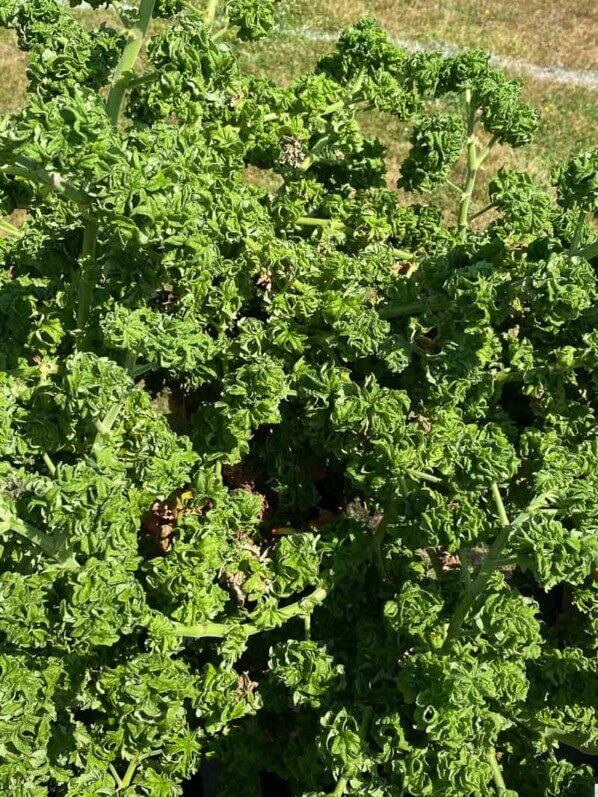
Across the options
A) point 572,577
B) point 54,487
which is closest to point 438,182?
point 572,577

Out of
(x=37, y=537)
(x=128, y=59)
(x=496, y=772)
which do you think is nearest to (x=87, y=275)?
(x=128, y=59)

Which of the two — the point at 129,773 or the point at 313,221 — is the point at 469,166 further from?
the point at 129,773

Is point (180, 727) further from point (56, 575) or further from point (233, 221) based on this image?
point (233, 221)

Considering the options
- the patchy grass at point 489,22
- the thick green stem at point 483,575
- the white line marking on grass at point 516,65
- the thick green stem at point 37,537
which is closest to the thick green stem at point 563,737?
the thick green stem at point 483,575

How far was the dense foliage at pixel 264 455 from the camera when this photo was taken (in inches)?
100

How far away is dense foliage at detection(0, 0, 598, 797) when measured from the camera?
8.35 ft

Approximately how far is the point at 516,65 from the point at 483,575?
10.1 metres

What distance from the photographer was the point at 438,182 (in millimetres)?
3928

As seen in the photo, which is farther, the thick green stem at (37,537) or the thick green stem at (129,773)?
the thick green stem at (129,773)

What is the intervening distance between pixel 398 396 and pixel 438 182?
1.34 m

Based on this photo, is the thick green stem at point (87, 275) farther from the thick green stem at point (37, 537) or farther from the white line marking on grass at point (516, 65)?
→ the white line marking on grass at point (516, 65)

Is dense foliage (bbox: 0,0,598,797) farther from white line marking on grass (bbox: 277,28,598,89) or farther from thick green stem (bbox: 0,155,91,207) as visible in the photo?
white line marking on grass (bbox: 277,28,598,89)

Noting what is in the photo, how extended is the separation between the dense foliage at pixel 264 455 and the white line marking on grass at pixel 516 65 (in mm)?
8417

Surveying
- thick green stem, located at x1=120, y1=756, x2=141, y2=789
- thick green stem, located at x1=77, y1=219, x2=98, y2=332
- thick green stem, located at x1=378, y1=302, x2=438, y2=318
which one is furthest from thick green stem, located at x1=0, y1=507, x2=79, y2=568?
thick green stem, located at x1=378, y1=302, x2=438, y2=318
